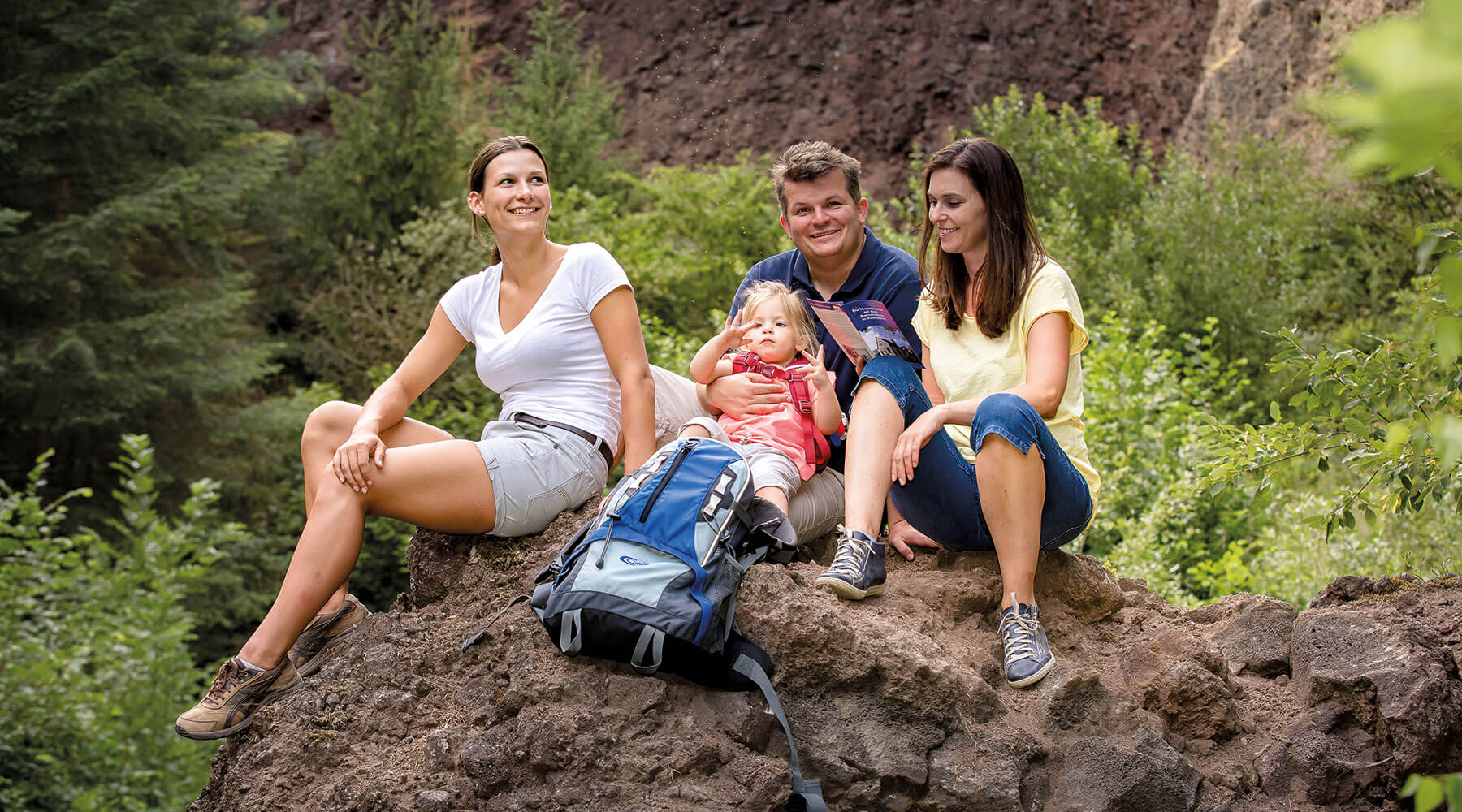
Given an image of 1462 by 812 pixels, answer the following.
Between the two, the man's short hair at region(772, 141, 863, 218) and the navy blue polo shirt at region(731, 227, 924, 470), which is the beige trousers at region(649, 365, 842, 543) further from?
the man's short hair at region(772, 141, 863, 218)

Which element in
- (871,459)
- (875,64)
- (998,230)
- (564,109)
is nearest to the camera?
(871,459)

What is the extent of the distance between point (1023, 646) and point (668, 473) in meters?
1.03

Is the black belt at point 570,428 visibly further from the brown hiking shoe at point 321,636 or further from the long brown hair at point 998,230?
the long brown hair at point 998,230

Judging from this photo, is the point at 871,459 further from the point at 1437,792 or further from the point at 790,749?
the point at 1437,792

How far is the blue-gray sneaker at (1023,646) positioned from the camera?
2834 mm

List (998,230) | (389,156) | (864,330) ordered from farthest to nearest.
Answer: (389,156) → (864,330) → (998,230)

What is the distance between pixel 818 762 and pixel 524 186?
197 cm

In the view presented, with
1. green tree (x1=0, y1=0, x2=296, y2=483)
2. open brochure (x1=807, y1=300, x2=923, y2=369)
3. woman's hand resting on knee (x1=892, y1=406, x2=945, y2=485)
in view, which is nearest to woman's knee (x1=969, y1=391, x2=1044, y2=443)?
woman's hand resting on knee (x1=892, y1=406, x2=945, y2=485)

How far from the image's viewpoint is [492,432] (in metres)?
3.43

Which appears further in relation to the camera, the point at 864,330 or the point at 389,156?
the point at 389,156

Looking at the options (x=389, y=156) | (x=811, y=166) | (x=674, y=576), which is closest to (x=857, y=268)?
(x=811, y=166)

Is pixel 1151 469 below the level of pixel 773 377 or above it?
below

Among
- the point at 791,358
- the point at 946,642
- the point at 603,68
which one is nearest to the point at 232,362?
the point at 603,68

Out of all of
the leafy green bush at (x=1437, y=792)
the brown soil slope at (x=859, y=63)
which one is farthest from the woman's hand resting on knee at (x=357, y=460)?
the brown soil slope at (x=859, y=63)
